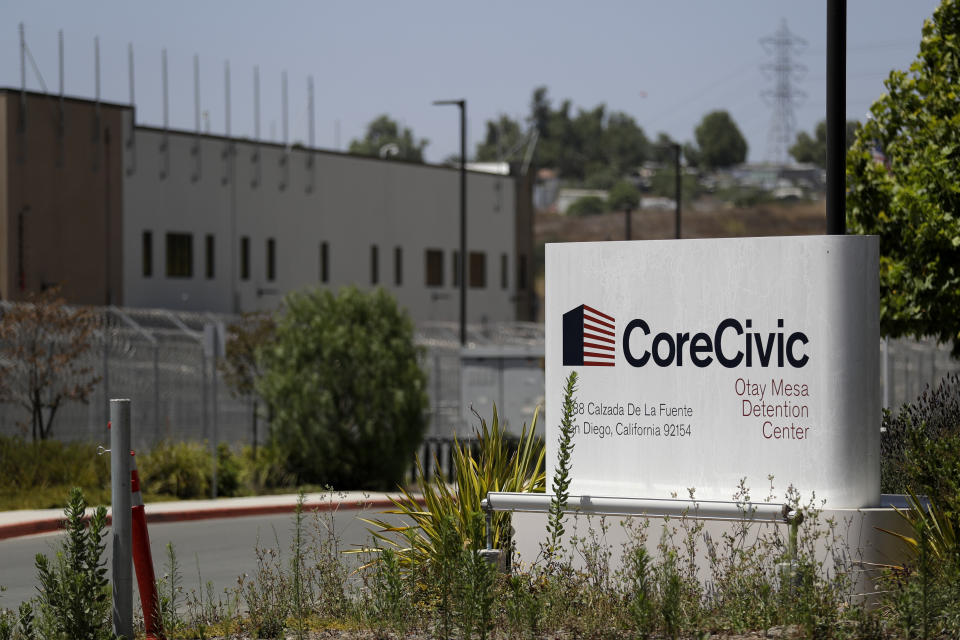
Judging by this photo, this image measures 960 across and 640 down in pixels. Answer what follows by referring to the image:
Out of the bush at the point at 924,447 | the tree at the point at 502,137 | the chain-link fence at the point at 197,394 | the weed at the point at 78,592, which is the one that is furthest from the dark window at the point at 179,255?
the tree at the point at 502,137

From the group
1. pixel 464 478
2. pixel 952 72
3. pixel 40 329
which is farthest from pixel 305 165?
pixel 464 478

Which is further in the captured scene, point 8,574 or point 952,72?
point 952,72

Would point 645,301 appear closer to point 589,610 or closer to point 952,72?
point 589,610

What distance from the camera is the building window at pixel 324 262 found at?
167 feet

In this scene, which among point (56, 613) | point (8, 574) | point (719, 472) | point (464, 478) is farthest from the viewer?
point (8, 574)

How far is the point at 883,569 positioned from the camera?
895 cm

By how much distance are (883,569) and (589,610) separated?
199 centimetres

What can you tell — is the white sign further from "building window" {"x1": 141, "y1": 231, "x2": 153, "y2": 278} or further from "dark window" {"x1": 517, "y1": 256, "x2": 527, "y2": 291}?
"dark window" {"x1": 517, "y1": 256, "x2": 527, "y2": 291}

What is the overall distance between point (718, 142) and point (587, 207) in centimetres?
Answer: 4960

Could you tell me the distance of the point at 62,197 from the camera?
40156mm

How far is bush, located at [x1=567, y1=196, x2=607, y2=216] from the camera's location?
146875 mm

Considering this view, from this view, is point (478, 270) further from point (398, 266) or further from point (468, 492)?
point (468, 492)

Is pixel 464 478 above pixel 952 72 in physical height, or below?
below

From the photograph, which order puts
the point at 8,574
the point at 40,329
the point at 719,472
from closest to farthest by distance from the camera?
the point at 719,472 < the point at 8,574 < the point at 40,329
